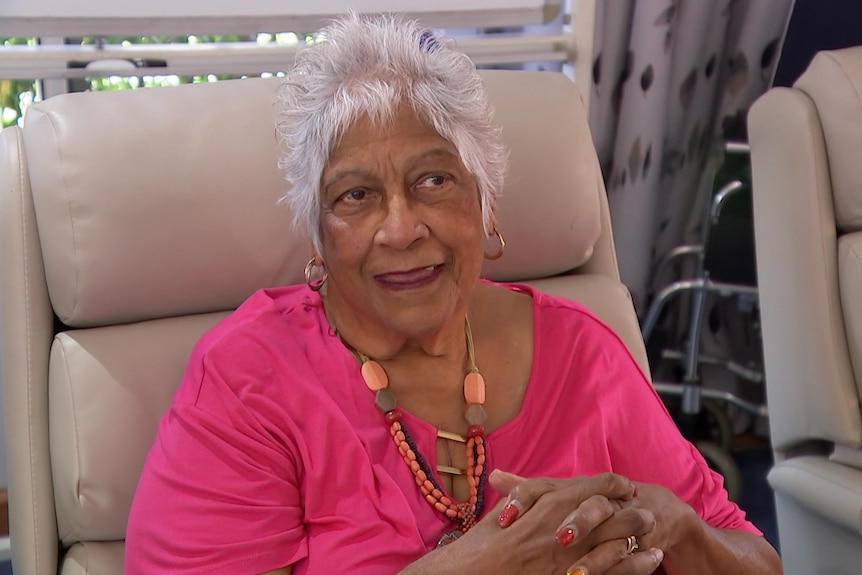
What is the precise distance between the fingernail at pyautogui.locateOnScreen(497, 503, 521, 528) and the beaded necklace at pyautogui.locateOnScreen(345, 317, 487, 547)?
114 millimetres

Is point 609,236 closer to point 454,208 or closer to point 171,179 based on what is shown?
point 454,208

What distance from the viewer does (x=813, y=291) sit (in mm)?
1827

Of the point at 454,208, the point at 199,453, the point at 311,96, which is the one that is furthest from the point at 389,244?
the point at 199,453

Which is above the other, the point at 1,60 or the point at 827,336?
the point at 1,60

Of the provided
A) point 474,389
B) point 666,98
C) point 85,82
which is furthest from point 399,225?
point 666,98

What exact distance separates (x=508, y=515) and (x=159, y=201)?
64 centimetres

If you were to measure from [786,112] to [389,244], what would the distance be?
920 millimetres

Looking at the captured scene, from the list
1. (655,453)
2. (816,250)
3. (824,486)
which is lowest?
(824,486)

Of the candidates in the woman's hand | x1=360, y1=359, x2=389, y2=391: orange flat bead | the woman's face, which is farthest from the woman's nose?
the woman's hand

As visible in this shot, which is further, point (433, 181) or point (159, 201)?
point (159, 201)

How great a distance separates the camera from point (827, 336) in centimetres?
181

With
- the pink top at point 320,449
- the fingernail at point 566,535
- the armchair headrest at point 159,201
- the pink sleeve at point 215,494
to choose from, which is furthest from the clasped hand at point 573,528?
the armchair headrest at point 159,201

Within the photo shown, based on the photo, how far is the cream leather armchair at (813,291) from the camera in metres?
1.79

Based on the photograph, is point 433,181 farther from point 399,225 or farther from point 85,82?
point 85,82
